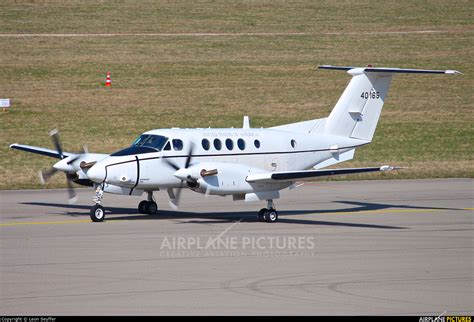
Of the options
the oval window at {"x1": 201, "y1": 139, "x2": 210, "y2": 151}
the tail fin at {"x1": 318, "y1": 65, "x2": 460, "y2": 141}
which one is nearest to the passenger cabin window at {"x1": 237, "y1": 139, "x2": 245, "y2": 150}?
the oval window at {"x1": 201, "y1": 139, "x2": 210, "y2": 151}

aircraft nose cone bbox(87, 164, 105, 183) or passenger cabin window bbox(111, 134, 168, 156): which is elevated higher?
passenger cabin window bbox(111, 134, 168, 156)

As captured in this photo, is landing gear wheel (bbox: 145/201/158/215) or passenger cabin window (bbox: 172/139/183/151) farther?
landing gear wheel (bbox: 145/201/158/215)

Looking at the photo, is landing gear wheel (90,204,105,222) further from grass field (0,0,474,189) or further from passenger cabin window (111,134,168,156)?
grass field (0,0,474,189)

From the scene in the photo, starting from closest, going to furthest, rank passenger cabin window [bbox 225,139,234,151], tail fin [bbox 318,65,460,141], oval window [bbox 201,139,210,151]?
oval window [bbox 201,139,210,151]
passenger cabin window [bbox 225,139,234,151]
tail fin [bbox 318,65,460,141]

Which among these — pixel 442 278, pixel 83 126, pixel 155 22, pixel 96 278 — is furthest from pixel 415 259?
pixel 155 22

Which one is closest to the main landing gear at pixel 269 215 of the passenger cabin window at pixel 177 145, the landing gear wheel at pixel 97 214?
the passenger cabin window at pixel 177 145

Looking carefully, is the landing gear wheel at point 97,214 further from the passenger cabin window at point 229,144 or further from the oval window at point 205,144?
the passenger cabin window at point 229,144

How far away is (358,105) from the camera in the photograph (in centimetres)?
2802

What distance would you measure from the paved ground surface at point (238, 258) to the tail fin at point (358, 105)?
2.73m

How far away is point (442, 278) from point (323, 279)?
96.2 inches

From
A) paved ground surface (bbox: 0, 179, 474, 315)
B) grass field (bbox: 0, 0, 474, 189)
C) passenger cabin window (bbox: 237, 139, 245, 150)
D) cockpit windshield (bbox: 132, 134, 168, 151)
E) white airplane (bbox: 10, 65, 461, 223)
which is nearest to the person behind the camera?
paved ground surface (bbox: 0, 179, 474, 315)

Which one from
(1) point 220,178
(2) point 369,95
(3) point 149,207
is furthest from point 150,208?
(2) point 369,95

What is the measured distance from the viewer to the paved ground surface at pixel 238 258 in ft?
47.5

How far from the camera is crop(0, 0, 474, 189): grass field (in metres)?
46.8
